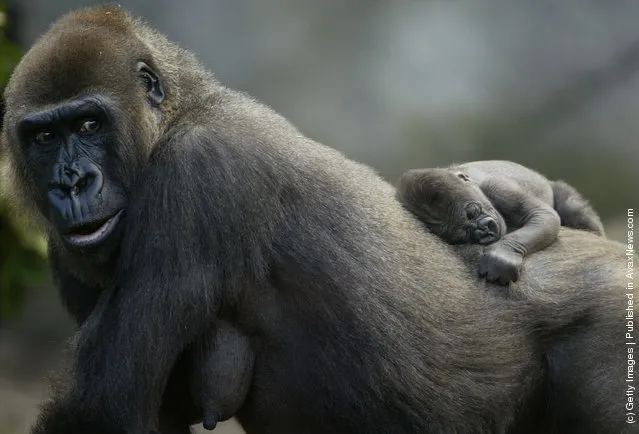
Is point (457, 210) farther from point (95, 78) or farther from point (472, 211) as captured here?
point (95, 78)

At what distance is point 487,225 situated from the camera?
15.4 ft

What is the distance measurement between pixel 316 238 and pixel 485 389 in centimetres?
106

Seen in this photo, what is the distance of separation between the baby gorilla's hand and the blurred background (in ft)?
18.9

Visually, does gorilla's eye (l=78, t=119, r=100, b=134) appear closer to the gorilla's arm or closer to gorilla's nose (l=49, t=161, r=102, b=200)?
gorilla's nose (l=49, t=161, r=102, b=200)

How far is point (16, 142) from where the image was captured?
175 inches

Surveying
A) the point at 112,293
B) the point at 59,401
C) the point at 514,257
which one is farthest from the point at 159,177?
the point at 514,257

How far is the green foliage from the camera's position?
798cm

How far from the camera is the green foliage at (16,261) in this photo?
26.2ft

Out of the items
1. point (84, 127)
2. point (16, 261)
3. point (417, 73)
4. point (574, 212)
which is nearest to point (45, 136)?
point (84, 127)

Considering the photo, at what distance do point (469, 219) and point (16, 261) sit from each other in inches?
189

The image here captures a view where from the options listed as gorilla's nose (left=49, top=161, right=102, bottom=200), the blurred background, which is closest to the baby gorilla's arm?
gorilla's nose (left=49, top=161, right=102, bottom=200)

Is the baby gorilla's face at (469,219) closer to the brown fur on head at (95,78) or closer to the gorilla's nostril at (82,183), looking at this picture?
the brown fur on head at (95,78)

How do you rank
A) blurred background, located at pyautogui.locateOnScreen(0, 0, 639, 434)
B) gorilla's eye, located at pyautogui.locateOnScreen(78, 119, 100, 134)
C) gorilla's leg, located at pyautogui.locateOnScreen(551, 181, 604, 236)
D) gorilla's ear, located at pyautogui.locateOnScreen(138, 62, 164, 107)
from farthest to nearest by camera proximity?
blurred background, located at pyautogui.locateOnScreen(0, 0, 639, 434), gorilla's leg, located at pyautogui.locateOnScreen(551, 181, 604, 236), gorilla's ear, located at pyautogui.locateOnScreen(138, 62, 164, 107), gorilla's eye, located at pyautogui.locateOnScreen(78, 119, 100, 134)

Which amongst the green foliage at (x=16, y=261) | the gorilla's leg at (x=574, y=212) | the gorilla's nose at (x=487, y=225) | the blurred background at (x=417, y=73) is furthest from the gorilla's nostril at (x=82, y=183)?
the blurred background at (x=417, y=73)
